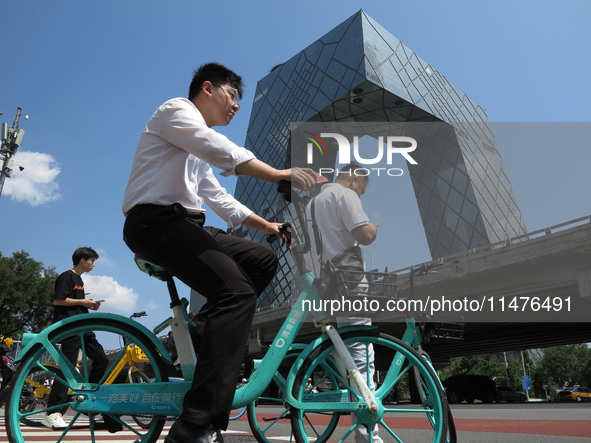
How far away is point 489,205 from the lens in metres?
59.2

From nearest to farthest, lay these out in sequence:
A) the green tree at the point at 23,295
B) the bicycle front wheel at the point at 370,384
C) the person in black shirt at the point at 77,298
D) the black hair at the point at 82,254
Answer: the bicycle front wheel at the point at 370,384, the person in black shirt at the point at 77,298, the black hair at the point at 82,254, the green tree at the point at 23,295

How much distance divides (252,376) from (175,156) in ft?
3.67

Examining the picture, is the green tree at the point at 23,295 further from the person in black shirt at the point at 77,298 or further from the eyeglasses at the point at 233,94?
the eyeglasses at the point at 233,94

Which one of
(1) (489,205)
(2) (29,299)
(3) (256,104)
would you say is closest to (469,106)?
(1) (489,205)

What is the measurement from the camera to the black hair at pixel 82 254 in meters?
5.42

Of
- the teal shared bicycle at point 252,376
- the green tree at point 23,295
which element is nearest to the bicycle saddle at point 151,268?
the teal shared bicycle at point 252,376

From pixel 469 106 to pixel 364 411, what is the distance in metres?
68.0

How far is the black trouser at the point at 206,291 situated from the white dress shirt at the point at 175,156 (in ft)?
0.27

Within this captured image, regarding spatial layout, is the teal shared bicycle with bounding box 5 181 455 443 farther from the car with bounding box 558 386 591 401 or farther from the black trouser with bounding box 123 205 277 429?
the car with bounding box 558 386 591 401

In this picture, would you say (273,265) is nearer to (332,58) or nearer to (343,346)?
(343,346)

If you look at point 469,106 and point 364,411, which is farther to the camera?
point 469,106

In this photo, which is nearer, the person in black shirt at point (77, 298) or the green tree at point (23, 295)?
the person in black shirt at point (77, 298)

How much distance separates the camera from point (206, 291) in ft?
7.43

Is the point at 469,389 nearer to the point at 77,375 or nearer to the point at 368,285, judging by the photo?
the point at 368,285
